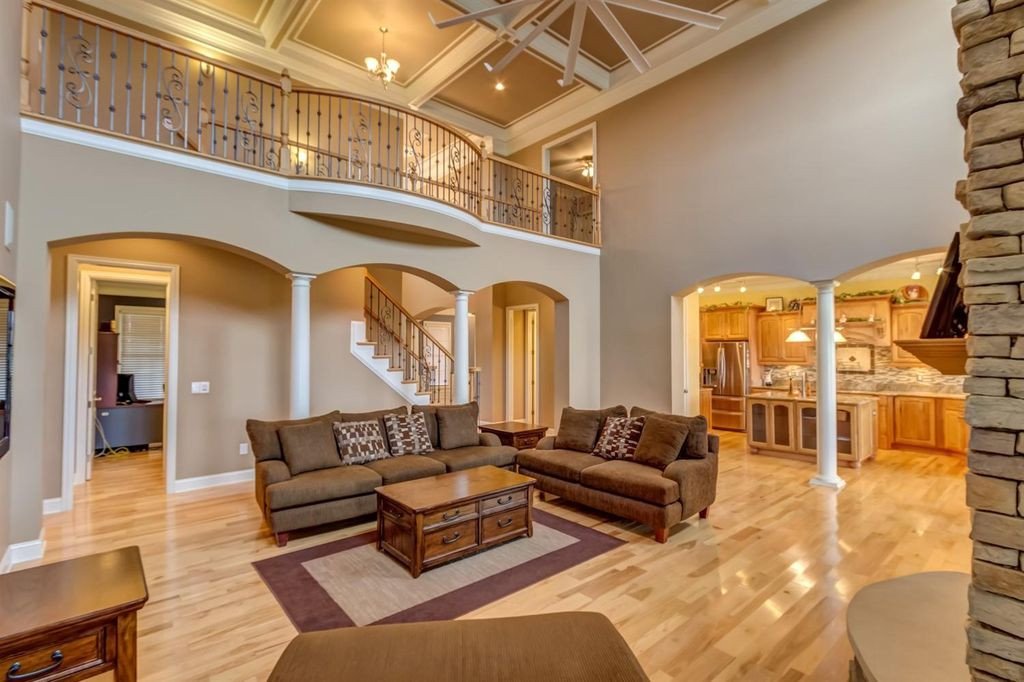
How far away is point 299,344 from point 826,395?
235 inches

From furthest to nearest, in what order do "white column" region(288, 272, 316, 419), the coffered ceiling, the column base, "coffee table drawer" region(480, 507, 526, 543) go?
Answer: the coffered ceiling, the column base, "white column" region(288, 272, 316, 419), "coffee table drawer" region(480, 507, 526, 543)

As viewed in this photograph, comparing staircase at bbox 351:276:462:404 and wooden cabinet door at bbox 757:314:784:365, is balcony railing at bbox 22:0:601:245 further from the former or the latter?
wooden cabinet door at bbox 757:314:784:365

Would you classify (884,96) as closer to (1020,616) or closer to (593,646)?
Answer: (1020,616)

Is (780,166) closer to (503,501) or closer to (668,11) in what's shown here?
(668,11)

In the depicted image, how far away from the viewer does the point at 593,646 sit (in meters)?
1.42

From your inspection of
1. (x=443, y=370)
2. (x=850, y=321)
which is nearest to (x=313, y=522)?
(x=443, y=370)

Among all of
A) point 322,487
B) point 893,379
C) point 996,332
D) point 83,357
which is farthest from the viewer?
point 893,379

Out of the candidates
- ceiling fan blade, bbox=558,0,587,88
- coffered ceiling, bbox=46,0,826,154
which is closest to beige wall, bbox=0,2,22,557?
coffered ceiling, bbox=46,0,826,154

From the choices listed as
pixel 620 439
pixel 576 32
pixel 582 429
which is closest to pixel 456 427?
pixel 582 429

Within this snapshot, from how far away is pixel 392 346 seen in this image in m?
7.07

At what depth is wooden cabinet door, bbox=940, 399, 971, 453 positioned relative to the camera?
263 inches

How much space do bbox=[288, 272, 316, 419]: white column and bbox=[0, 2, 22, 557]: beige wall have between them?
6.67 ft

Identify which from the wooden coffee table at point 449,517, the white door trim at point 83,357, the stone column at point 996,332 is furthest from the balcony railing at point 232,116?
the stone column at point 996,332

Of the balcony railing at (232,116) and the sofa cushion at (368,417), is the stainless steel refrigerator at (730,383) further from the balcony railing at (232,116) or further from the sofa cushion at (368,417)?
the sofa cushion at (368,417)
